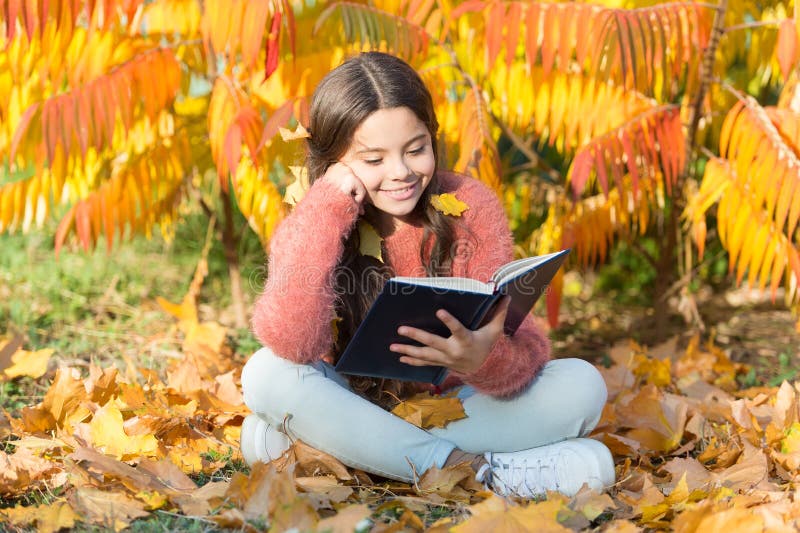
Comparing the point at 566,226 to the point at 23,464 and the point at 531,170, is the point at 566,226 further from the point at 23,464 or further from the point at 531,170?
the point at 23,464

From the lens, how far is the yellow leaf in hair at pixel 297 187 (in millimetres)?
2076

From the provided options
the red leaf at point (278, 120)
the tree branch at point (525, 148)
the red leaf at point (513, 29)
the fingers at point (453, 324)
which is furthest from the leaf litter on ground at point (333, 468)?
the red leaf at point (513, 29)

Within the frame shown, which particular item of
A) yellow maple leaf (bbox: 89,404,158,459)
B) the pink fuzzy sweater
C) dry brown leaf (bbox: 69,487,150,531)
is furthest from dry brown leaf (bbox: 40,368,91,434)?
the pink fuzzy sweater

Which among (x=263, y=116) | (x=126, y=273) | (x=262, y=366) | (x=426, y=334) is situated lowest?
(x=126, y=273)

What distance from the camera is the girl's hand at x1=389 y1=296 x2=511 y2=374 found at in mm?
1697

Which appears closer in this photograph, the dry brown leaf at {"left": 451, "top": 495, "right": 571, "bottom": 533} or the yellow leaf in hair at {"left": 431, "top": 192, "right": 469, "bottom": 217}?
the dry brown leaf at {"left": 451, "top": 495, "right": 571, "bottom": 533}

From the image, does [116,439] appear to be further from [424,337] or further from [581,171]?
[581,171]

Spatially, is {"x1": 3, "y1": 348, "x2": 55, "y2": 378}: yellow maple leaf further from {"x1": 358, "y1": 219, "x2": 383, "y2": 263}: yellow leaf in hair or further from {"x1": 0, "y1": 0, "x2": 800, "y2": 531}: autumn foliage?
{"x1": 358, "y1": 219, "x2": 383, "y2": 263}: yellow leaf in hair

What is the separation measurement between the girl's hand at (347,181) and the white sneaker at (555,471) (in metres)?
0.66

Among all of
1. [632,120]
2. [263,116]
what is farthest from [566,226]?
[263,116]

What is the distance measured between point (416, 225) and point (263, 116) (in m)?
0.79

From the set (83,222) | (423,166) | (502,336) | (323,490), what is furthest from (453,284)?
(83,222)

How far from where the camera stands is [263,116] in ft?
8.54

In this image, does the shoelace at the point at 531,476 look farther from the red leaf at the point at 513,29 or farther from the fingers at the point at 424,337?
the red leaf at the point at 513,29
